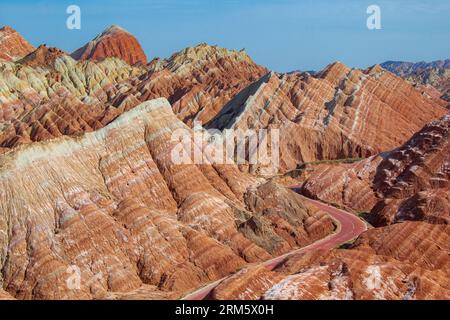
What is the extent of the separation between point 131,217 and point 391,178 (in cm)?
4028

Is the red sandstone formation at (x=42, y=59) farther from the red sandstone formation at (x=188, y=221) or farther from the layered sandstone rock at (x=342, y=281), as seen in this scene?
the layered sandstone rock at (x=342, y=281)

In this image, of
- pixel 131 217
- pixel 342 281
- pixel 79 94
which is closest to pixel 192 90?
pixel 79 94

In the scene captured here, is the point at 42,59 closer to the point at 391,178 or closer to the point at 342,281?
the point at 391,178

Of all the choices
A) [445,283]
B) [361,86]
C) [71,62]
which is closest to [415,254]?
[445,283]

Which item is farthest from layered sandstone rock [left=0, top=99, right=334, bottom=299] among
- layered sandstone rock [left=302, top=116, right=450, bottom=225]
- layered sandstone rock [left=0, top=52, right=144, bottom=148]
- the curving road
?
layered sandstone rock [left=0, top=52, right=144, bottom=148]

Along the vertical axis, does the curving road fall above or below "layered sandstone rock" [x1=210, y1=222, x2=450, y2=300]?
below

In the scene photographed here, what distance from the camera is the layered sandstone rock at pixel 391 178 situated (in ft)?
255

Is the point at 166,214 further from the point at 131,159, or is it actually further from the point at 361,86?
the point at 361,86

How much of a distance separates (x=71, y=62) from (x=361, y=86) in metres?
96.6

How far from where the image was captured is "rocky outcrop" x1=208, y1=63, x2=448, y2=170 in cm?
11925

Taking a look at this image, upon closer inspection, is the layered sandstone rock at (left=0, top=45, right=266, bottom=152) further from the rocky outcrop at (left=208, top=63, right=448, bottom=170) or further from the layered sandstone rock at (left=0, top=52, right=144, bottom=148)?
the rocky outcrop at (left=208, top=63, right=448, bottom=170)

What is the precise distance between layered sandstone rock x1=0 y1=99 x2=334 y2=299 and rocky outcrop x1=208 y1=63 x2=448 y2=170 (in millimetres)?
47860

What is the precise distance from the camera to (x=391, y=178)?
84875 millimetres

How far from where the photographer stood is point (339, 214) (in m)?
78.4
